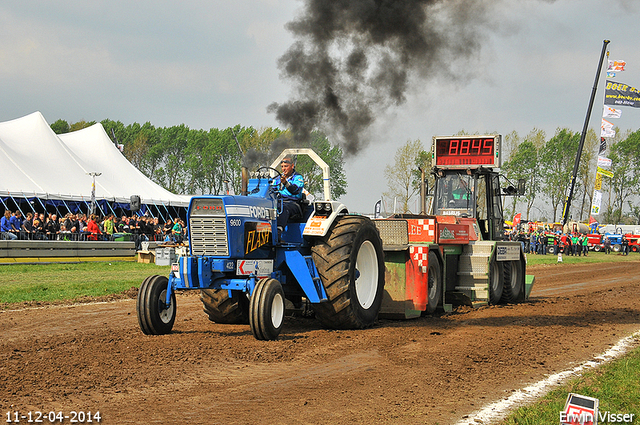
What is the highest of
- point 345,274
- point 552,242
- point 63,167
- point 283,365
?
point 63,167

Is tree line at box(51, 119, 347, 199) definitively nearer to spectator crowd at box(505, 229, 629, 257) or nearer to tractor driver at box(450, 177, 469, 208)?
spectator crowd at box(505, 229, 629, 257)

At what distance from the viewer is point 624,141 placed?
65.4 meters

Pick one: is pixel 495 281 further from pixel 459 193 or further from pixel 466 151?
pixel 466 151

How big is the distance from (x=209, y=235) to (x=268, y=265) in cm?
77

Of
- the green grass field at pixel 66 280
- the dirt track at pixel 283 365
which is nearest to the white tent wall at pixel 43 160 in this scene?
the green grass field at pixel 66 280

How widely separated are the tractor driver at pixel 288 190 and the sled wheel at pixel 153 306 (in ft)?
5.19

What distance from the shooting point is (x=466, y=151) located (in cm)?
1297

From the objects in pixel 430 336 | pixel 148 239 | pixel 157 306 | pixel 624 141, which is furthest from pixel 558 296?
pixel 624 141

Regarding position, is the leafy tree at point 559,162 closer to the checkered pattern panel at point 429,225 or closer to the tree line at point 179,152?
the tree line at point 179,152

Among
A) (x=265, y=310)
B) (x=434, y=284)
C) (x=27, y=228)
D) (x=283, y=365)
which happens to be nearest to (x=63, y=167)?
(x=27, y=228)

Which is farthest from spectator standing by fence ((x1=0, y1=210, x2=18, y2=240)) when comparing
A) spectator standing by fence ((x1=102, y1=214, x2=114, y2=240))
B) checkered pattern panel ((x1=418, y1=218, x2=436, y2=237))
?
checkered pattern panel ((x1=418, y1=218, x2=436, y2=237))

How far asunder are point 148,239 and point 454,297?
17.7m

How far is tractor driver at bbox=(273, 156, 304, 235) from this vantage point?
25.4ft

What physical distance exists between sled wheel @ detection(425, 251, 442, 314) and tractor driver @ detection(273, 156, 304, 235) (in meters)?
2.81
